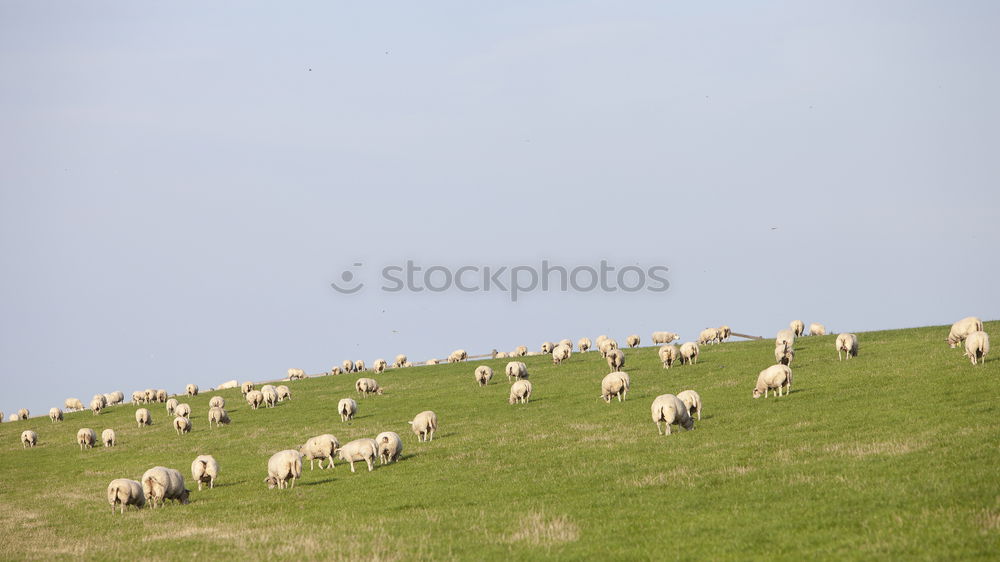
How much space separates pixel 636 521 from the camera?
2025 centimetres

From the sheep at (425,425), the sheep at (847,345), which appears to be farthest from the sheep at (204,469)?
the sheep at (847,345)

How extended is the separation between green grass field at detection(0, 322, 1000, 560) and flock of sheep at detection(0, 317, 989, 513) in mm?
699

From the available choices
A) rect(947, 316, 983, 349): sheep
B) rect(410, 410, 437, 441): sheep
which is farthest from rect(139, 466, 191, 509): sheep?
rect(947, 316, 983, 349): sheep

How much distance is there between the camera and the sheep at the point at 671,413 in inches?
1287

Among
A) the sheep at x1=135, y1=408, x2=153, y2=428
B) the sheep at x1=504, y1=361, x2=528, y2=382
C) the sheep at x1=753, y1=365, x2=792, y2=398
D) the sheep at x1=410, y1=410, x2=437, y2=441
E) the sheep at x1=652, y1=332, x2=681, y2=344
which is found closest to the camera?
the sheep at x1=753, y1=365, x2=792, y2=398

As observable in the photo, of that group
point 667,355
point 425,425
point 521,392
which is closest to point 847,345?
point 667,355

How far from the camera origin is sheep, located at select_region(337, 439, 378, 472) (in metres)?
33.5

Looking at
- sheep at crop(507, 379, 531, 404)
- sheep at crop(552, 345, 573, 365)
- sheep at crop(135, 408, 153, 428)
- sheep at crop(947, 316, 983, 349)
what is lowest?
sheep at crop(135, 408, 153, 428)

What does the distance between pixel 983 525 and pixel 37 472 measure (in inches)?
1738

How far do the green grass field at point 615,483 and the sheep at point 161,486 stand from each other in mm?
780

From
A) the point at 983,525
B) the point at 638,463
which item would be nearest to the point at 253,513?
the point at 638,463

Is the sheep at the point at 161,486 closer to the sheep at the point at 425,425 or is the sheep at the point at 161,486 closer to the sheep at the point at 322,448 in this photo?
the sheep at the point at 322,448

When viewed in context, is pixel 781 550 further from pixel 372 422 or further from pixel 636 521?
pixel 372 422

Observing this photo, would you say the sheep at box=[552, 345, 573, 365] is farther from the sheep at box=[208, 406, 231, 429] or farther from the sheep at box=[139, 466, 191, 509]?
the sheep at box=[139, 466, 191, 509]
